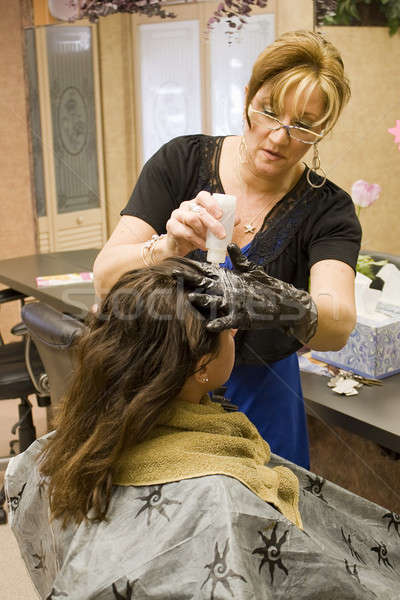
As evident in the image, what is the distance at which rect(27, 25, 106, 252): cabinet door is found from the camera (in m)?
3.21

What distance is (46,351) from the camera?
1916 millimetres

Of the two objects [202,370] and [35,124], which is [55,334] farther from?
[35,124]

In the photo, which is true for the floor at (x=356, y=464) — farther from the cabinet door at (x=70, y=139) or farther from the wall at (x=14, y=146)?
the wall at (x=14, y=146)

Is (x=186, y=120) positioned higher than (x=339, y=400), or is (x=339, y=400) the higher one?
(x=186, y=120)

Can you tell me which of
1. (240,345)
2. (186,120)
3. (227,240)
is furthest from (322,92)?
(186,120)

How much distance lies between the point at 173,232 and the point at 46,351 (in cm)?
91

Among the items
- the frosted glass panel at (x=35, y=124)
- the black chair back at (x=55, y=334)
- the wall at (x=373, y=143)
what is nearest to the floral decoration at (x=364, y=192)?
the black chair back at (x=55, y=334)

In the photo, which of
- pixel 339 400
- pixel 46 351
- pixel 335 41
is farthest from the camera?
pixel 335 41

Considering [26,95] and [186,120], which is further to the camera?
[26,95]

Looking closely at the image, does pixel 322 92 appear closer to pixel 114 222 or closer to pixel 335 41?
pixel 114 222

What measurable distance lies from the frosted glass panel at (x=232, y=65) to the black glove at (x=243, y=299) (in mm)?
1678

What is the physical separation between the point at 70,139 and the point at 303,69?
8.00 feet

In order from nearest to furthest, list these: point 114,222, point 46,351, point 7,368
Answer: point 46,351, point 7,368, point 114,222

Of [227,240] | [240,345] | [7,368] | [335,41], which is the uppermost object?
[335,41]
